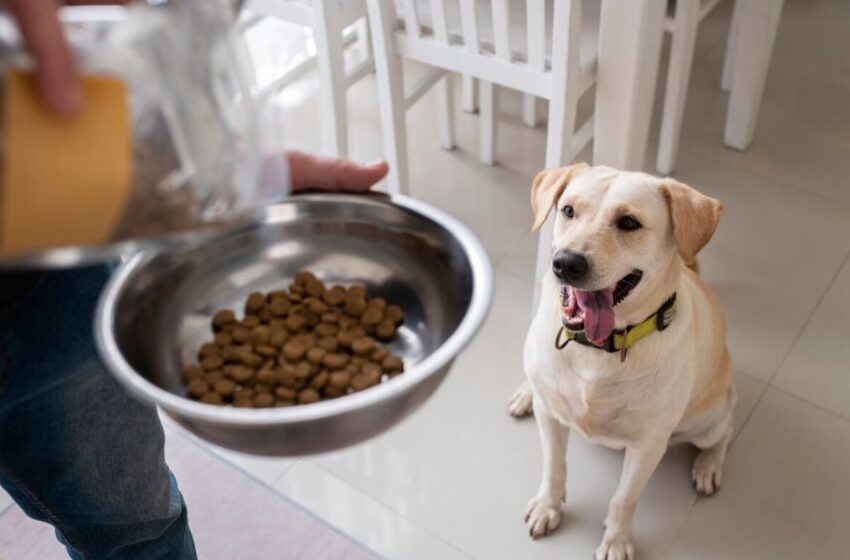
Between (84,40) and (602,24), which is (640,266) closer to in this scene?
(602,24)

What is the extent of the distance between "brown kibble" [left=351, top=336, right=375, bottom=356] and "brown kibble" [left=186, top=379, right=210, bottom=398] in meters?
0.16

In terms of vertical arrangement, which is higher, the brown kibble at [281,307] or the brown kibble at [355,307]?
the brown kibble at [281,307]

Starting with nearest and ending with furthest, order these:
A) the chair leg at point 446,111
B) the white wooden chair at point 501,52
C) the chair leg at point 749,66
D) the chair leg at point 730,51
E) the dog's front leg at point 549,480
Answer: the dog's front leg at point 549,480
the white wooden chair at point 501,52
the chair leg at point 749,66
the chair leg at point 446,111
the chair leg at point 730,51

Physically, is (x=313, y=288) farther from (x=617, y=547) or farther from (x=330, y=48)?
(x=330, y=48)

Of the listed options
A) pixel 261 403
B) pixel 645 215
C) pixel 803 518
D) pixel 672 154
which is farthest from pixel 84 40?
pixel 672 154

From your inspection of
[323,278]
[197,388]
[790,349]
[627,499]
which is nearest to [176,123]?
[197,388]

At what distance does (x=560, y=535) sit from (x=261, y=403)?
34.5 inches

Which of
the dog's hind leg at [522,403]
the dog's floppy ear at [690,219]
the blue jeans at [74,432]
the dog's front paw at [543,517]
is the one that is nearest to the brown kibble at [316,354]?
the blue jeans at [74,432]

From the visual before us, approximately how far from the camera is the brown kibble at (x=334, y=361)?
1.00 meters

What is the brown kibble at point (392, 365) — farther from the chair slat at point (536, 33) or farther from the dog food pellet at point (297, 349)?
the chair slat at point (536, 33)

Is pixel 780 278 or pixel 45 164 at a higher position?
pixel 45 164

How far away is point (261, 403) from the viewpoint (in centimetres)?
96

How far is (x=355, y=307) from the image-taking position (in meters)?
1.05

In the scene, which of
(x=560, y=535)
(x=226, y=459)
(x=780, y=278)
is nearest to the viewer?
(x=560, y=535)
